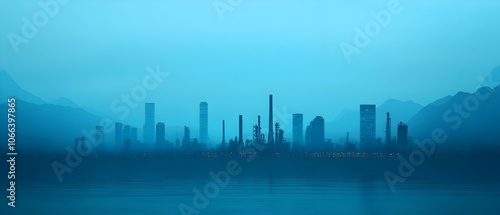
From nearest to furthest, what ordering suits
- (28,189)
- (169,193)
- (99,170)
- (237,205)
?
1. (237,205)
2. (169,193)
3. (28,189)
4. (99,170)

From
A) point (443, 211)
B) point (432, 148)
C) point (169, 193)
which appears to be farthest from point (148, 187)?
point (432, 148)

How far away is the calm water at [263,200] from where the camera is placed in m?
34.8

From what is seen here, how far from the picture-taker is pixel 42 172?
2830 inches

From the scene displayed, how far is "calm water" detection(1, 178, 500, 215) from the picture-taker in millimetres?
34750

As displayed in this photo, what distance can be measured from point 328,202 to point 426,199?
5455 mm

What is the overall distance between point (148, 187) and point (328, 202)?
47.4 ft

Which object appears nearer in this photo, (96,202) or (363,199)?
(96,202)

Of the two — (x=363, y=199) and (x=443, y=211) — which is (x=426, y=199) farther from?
(x=443, y=211)

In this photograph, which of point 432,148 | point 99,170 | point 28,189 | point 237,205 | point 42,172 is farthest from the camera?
point 432,148

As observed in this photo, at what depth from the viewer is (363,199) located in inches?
1662

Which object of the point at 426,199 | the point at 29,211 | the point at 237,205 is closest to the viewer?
the point at 29,211

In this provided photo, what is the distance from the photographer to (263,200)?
40.3 metres

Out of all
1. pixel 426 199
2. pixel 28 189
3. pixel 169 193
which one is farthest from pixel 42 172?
pixel 426 199

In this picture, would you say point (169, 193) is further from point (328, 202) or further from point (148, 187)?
point (328, 202)
